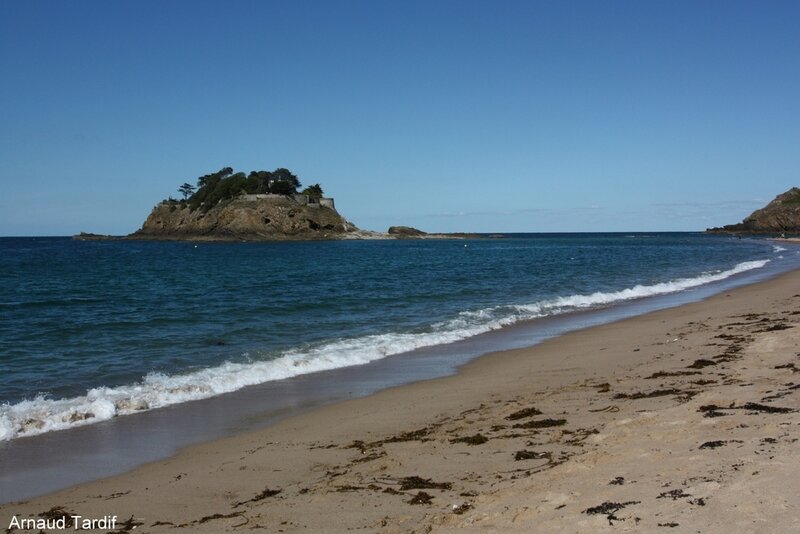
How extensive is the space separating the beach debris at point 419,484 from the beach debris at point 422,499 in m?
0.20

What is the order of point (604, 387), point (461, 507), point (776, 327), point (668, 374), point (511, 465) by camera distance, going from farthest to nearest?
point (776, 327)
point (668, 374)
point (604, 387)
point (511, 465)
point (461, 507)

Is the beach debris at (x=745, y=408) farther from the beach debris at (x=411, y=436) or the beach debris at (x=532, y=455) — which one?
the beach debris at (x=411, y=436)

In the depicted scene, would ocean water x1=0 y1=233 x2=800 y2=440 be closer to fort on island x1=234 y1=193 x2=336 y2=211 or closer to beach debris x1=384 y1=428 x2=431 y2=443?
beach debris x1=384 y1=428 x2=431 y2=443

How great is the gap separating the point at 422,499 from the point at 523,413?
123 inches

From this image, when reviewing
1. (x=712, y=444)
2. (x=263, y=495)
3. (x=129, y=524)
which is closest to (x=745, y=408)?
(x=712, y=444)

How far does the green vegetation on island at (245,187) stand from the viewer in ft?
400

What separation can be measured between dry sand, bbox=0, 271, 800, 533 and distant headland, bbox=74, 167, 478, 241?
10597 centimetres

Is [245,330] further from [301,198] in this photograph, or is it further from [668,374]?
[301,198]

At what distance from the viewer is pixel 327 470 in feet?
21.8

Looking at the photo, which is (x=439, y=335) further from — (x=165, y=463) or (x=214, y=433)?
(x=165, y=463)

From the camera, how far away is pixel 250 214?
113 m

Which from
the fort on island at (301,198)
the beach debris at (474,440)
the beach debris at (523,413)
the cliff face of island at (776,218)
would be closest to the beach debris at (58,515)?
the beach debris at (474,440)

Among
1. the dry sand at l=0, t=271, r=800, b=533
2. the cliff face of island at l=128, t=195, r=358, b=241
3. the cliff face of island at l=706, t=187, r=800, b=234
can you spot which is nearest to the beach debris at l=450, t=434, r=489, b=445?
the dry sand at l=0, t=271, r=800, b=533

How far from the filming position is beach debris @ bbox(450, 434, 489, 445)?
7098 mm
